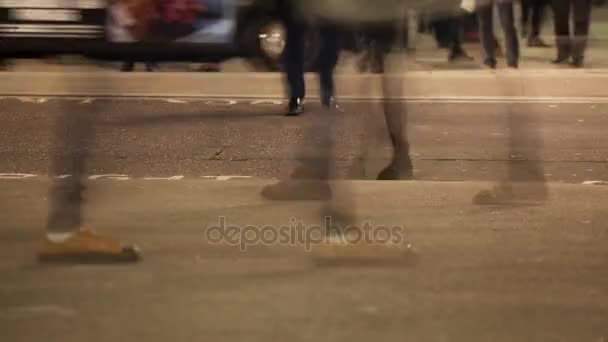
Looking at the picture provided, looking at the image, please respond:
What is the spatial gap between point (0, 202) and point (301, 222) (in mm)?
1530

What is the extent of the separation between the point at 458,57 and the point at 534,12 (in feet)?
9.68

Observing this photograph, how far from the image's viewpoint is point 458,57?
1399 cm

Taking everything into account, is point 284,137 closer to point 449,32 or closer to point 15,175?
point 15,175

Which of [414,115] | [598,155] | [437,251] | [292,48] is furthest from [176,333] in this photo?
[414,115]

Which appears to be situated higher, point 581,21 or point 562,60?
point 581,21

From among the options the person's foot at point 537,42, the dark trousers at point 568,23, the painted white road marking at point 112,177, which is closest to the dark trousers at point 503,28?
the painted white road marking at point 112,177

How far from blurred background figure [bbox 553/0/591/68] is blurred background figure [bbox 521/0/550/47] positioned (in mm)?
869

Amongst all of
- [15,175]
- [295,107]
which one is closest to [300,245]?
[15,175]

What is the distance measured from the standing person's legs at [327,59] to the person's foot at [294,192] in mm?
420

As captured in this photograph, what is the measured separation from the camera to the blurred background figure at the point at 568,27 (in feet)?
44.7

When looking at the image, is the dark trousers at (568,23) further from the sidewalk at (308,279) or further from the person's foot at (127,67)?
the sidewalk at (308,279)

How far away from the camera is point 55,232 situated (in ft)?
16.4

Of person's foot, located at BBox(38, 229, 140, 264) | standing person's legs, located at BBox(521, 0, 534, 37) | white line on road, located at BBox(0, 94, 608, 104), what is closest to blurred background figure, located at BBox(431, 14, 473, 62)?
standing person's legs, located at BBox(521, 0, 534, 37)

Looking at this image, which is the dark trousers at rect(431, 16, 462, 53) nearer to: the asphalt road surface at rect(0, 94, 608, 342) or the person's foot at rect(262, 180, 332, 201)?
the asphalt road surface at rect(0, 94, 608, 342)
